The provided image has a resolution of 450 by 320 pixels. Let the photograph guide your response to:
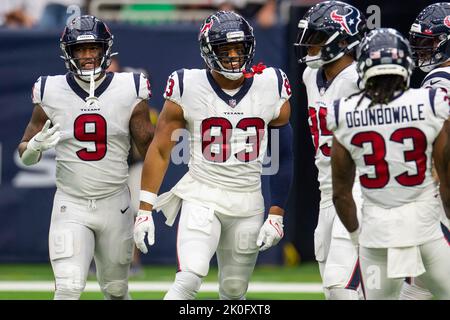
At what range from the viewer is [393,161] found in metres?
4.68

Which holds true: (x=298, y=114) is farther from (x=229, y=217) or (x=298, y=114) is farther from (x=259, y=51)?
(x=229, y=217)

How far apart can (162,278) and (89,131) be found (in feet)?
10.3

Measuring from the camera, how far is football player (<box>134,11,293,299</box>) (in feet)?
18.4

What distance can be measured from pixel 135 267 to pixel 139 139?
3.07 meters

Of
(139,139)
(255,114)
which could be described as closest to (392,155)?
(255,114)

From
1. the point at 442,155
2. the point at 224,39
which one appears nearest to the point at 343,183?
the point at 442,155

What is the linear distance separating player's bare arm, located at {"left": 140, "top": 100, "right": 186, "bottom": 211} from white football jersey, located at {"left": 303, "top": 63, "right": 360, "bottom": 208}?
757mm

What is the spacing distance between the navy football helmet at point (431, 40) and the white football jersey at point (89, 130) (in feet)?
5.52

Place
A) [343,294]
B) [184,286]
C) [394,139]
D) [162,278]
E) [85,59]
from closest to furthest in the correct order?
[394,139]
[184,286]
[343,294]
[85,59]
[162,278]

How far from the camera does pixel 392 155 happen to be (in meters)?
4.67

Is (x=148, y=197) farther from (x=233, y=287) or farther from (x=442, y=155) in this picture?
(x=442, y=155)

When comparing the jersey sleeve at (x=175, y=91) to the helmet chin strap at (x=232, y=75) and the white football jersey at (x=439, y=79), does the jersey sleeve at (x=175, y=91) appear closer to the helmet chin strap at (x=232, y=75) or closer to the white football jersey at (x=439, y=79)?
the helmet chin strap at (x=232, y=75)

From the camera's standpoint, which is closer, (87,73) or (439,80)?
(87,73)

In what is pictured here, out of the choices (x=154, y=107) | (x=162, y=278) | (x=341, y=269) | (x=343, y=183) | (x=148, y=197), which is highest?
(x=154, y=107)
